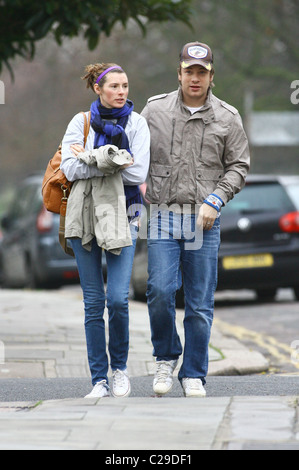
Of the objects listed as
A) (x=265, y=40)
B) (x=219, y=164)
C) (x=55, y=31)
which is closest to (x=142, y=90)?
(x=265, y=40)

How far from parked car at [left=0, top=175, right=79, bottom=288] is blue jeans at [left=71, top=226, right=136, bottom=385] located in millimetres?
9158

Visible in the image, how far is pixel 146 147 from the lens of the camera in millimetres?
5305

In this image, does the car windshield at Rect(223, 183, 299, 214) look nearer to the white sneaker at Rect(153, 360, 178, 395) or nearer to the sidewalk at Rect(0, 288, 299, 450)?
the sidewalk at Rect(0, 288, 299, 450)

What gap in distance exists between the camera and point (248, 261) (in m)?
12.0

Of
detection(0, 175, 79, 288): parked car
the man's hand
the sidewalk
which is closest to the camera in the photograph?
the sidewalk

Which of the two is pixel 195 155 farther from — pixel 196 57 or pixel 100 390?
pixel 100 390

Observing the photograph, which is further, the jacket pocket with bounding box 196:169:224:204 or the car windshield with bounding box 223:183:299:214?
the car windshield with bounding box 223:183:299:214

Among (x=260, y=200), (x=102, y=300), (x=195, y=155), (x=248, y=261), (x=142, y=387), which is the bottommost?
(x=142, y=387)

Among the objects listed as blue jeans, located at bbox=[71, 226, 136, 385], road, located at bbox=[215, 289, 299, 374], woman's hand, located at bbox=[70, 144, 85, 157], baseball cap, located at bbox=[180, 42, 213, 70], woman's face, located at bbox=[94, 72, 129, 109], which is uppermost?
baseball cap, located at bbox=[180, 42, 213, 70]

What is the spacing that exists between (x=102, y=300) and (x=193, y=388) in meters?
0.67

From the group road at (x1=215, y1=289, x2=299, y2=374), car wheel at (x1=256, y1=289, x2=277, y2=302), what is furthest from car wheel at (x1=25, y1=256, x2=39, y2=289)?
car wheel at (x1=256, y1=289, x2=277, y2=302)

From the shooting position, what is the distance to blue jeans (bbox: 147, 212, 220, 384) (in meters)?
5.41

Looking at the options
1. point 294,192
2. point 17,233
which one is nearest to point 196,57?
point 294,192

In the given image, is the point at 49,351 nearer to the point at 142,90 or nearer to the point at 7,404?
the point at 7,404
